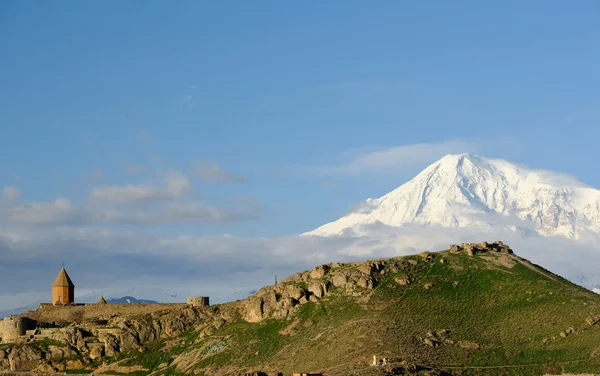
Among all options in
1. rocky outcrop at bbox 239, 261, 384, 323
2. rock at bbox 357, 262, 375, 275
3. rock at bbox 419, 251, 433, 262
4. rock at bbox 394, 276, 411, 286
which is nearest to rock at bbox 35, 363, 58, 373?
rocky outcrop at bbox 239, 261, 384, 323

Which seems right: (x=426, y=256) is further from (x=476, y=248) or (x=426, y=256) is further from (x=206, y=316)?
(x=206, y=316)

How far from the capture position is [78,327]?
475 feet

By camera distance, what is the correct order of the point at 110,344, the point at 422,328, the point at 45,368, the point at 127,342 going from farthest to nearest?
the point at 127,342 → the point at 110,344 → the point at 45,368 → the point at 422,328

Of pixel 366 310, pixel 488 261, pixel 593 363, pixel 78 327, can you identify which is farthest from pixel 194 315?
pixel 593 363

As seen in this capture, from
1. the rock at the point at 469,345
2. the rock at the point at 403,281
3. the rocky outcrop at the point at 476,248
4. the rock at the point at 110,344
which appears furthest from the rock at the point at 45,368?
the rocky outcrop at the point at 476,248

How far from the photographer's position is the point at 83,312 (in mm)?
158375

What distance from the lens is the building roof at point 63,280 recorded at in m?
173

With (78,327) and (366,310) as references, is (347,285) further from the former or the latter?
(78,327)

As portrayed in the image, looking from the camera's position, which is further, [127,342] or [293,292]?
[127,342]

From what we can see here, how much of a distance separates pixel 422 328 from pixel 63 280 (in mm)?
70983

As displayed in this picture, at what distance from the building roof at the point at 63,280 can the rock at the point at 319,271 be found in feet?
164

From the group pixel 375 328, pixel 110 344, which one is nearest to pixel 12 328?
pixel 110 344

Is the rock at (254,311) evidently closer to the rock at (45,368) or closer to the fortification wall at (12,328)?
the rock at (45,368)

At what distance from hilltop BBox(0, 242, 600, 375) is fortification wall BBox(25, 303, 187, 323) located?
3.70 m
